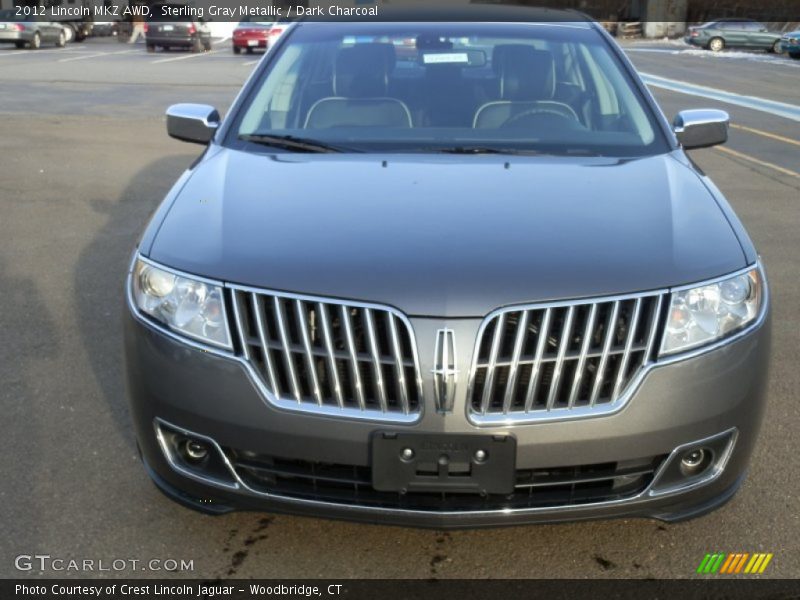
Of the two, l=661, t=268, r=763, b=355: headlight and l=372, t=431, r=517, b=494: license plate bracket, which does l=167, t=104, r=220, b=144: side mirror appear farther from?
l=661, t=268, r=763, b=355: headlight

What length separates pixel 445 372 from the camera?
262 centimetres

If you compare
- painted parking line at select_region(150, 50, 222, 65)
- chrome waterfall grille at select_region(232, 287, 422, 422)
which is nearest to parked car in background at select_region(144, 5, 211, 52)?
painted parking line at select_region(150, 50, 222, 65)

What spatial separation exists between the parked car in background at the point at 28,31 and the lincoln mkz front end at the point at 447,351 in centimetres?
3798

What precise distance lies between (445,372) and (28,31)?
129ft

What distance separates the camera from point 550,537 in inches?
126

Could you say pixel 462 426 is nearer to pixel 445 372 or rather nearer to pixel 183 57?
pixel 445 372

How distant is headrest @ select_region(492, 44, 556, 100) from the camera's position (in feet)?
14.4

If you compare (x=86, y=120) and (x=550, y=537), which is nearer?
(x=550, y=537)

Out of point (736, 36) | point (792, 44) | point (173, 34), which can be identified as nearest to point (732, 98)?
point (792, 44)
